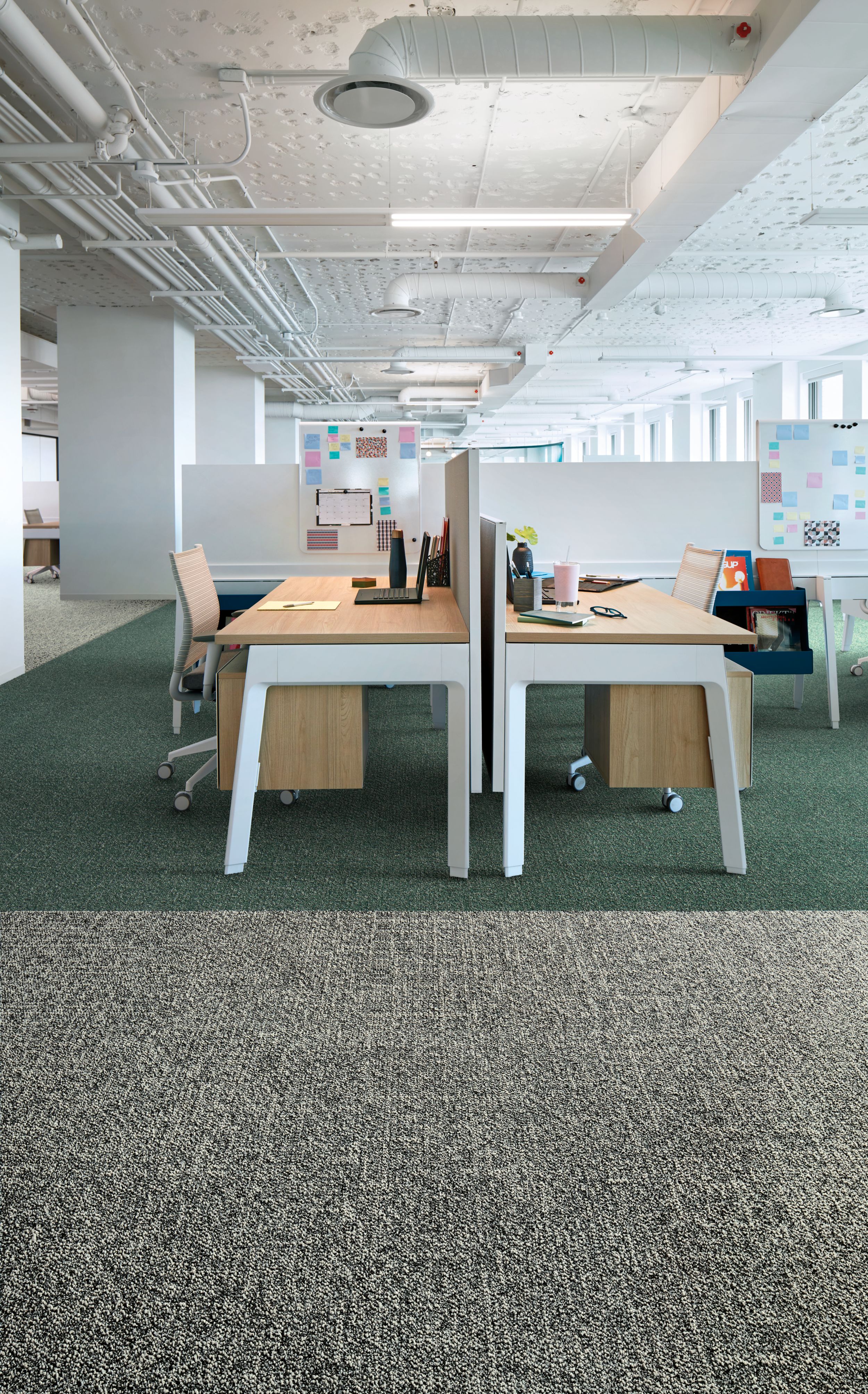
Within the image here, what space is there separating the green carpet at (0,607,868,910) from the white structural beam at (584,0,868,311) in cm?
303

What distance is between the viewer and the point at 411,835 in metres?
3.41

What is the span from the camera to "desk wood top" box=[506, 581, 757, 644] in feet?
9.58

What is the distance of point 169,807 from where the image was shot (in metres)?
3.73

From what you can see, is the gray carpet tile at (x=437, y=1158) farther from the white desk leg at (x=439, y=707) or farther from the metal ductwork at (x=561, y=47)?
the metal ductwork at (x=561, y=47)

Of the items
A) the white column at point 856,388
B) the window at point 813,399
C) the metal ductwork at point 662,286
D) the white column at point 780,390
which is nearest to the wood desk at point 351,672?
the metal ductwork at point 662,286

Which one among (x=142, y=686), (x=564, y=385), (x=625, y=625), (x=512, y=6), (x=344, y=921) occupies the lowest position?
(x=344, y=921)

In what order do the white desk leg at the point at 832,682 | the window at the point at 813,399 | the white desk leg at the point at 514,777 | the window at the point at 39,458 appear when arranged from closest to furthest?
1. the white desk leg at the point at 514,777
2. the white desk leg at the point at 832,682
3. the window at the point at 813,399
4. the window at the point at 39,458

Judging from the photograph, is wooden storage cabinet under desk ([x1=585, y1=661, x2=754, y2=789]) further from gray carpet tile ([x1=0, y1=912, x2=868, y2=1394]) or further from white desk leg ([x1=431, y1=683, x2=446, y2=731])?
white desk leg ([x1=431, y1=683, x2=446, y2=731])

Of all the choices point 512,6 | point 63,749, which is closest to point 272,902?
point 63,749

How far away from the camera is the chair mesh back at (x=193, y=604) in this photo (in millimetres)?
3822

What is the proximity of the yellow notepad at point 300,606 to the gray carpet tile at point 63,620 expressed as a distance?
381cm

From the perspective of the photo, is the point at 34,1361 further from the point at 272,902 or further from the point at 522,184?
the point at 522,184

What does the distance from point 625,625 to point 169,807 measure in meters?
1.86

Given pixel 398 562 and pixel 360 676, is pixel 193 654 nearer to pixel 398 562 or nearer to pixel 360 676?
pixel 398 562
